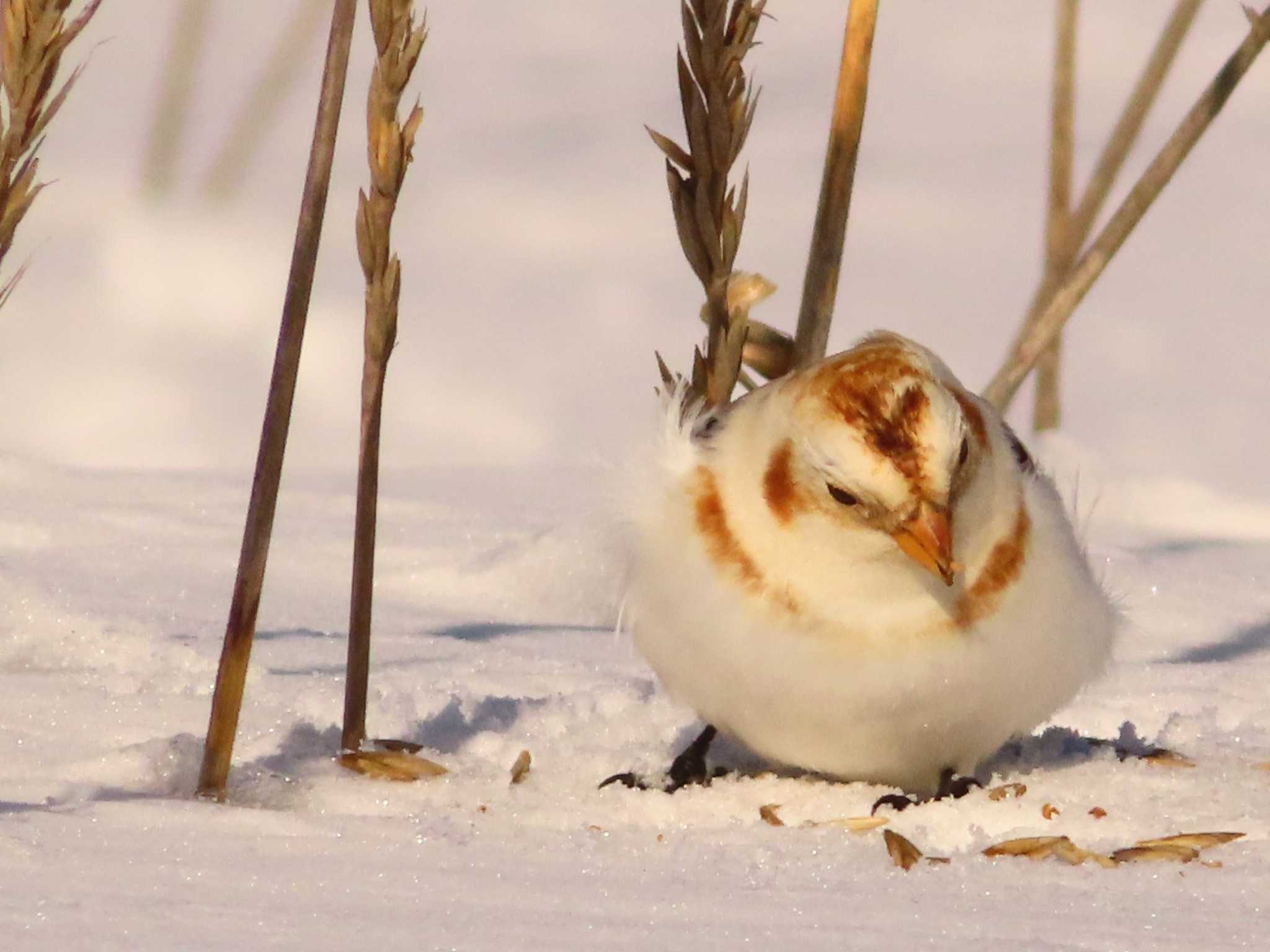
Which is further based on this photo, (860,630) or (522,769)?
(522,769)

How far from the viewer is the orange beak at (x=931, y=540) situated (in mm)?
1835

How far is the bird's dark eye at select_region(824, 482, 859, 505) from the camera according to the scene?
75.0 inches

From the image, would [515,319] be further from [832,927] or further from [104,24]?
[832,927]

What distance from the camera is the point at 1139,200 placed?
2.88 metres

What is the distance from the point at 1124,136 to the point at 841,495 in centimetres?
215

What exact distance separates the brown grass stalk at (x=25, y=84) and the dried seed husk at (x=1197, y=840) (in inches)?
45.5

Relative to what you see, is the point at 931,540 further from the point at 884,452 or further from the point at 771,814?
the point at 771,814

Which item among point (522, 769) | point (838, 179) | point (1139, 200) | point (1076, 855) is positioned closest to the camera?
point (1076, 855)

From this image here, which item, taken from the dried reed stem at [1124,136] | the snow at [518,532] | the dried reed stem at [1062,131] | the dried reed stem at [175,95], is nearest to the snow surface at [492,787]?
the snow at [518,532]

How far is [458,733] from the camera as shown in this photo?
2365 millimetres

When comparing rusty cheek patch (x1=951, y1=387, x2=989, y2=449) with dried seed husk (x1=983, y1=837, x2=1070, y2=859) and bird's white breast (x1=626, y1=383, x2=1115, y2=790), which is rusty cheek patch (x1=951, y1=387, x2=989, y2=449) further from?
dried seed husk (x1=983, y1=837, x2=1070, y2=859)

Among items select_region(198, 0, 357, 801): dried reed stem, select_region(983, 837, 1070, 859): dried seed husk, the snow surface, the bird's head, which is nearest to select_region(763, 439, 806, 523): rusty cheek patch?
the bird's head

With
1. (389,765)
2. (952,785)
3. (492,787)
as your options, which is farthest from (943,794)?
(389,765)

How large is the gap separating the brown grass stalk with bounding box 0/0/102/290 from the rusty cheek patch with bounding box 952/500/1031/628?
3.18ft
